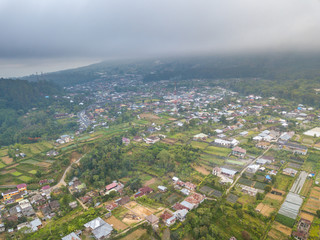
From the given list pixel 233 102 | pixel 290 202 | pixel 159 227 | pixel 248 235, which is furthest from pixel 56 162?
pixel 233 102

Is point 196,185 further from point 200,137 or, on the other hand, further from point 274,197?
point 200,137

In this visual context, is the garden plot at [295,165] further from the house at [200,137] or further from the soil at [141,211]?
the soil at [141,211]

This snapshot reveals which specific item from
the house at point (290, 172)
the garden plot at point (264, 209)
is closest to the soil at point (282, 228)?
the garden plot at point (264, 209)

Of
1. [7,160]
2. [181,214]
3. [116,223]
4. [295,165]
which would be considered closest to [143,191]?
[116,223]

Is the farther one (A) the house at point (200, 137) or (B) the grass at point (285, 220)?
(A) the house at point (200, 137)

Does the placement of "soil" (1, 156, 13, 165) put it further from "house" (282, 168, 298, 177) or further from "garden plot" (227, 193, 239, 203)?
"house" (282, 168, 298, 177)
